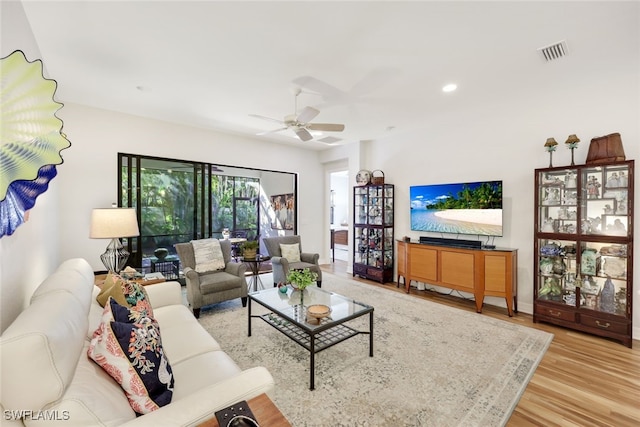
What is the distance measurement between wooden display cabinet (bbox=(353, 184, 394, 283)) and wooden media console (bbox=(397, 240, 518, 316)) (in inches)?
25.8

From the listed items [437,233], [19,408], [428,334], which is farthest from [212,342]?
[437,233]

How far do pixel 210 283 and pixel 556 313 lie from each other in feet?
13.3

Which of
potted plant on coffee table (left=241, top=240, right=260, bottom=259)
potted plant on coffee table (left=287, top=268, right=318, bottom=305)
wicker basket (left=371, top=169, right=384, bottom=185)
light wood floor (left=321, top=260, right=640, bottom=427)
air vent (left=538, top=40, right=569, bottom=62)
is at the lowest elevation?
light wood floor (left=321, top=260, right=640, bottom=427)

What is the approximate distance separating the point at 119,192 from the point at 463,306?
5233 millimetres

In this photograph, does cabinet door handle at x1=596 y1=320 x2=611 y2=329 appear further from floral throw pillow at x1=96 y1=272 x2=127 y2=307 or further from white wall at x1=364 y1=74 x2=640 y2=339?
floral throw pillow at x1=96 y1=272 x2=127 y2=307

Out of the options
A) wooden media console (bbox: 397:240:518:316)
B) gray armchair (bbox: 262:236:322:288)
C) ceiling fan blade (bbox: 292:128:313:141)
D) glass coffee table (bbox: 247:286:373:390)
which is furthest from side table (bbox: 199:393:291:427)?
wooden media console (bbox: 397:240:518:316)

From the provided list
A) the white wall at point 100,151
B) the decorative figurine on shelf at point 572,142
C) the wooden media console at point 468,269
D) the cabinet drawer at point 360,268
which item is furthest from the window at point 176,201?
the decorative figurine on shelf at point 572,142

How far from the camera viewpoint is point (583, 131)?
3225 mm

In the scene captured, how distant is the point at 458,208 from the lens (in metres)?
4.17

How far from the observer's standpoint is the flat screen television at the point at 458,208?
3822 mm

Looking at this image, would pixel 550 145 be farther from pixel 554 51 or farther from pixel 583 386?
pixel 583 386

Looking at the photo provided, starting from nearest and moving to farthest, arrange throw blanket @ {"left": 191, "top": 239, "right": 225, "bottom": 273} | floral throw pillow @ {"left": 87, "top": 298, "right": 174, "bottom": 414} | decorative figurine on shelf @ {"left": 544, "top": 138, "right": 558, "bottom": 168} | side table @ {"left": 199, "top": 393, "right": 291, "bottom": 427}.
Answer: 1. side table @ {"left": 199, "top": 393, "right": 291, "bottom": 427}
2. floral throw pillow @ {"left": 87, "top": 298, "right": 174, "bottom": 414}
3. decorative figurine on shelf @ {"left": 544, "top": 138, "right": 558, "bottom": 168}
4. throw blanket @ {"left": 191, "top": 239, "right": 225, "bottom": 273}

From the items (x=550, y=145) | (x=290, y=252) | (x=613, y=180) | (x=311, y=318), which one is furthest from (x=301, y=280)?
(x=613, y=180)

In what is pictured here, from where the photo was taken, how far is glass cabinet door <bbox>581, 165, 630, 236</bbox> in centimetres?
282
